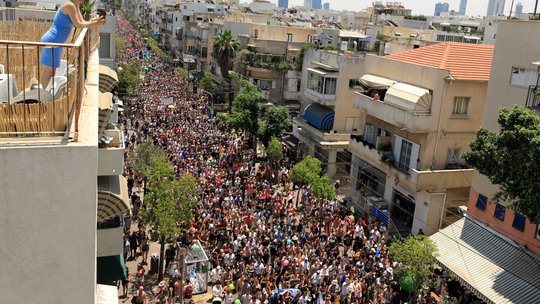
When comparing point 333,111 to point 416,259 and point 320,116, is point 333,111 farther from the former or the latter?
point 416,259

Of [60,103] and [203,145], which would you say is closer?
[60,103]

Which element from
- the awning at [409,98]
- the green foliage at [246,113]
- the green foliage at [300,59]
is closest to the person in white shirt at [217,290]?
the awning at [409,98]

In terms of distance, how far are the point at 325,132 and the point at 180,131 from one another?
1219 cm

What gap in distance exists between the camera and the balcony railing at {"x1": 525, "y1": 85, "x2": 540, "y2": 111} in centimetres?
1741

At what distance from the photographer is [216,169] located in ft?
101

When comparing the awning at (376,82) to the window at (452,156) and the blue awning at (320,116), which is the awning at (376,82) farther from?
the blue awning at (320,116)

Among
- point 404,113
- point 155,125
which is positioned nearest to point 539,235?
point 404,113

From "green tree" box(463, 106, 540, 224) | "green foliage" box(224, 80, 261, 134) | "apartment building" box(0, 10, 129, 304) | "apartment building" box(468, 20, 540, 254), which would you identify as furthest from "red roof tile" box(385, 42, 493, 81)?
"apartment building" box(0, 10, 129, 304)

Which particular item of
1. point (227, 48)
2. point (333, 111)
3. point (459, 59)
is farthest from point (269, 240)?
point (227, 48)

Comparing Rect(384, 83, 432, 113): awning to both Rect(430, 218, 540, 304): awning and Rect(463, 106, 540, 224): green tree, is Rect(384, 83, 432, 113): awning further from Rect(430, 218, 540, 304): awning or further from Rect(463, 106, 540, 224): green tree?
Rect(463, 106, 540, 224): green tree

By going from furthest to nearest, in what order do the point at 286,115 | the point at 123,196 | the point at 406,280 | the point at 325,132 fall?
the point at 286,115
the point at 325,132
the point at 406,280
the point at 123,196

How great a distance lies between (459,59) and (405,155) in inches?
233

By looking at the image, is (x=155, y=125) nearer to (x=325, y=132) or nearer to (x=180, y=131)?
(x=180, y=131)

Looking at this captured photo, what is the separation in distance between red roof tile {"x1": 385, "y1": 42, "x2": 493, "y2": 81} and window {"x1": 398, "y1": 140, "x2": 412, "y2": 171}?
4.30 metres
